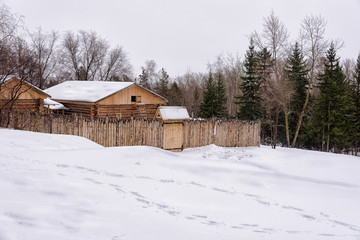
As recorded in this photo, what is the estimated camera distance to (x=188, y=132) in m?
20.4

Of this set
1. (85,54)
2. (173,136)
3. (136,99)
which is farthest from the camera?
(85,54)

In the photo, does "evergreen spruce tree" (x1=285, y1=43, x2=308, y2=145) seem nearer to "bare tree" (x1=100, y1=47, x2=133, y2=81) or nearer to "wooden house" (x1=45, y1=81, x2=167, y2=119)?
"wooden house" (x1=45, y1=81, x2=167, y2=119)

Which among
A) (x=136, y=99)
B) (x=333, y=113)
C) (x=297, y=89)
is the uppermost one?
(x=297, y=89)

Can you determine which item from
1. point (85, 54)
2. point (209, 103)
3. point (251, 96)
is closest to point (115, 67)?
point (85, 54)

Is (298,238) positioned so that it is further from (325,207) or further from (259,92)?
(259,92)

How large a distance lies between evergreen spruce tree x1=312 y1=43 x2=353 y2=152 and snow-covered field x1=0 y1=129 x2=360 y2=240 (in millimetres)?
23848

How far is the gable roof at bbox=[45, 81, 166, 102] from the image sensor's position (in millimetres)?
24234

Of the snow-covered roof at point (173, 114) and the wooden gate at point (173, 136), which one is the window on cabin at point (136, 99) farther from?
the wooden gate at point (173, 136)

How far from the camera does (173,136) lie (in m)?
19.7

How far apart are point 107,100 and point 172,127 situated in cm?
746

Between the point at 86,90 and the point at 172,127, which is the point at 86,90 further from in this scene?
the point at 172,127

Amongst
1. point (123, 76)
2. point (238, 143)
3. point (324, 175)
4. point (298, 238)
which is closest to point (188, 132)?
point (238, 143)

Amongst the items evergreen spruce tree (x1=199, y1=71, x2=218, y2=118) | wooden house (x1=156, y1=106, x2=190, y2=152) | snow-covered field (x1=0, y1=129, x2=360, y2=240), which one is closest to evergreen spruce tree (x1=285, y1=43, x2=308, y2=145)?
evergreen spruce tree (x1=199, y1=71, x2=218, y2=118)

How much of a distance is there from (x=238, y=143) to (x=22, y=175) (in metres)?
18.4
